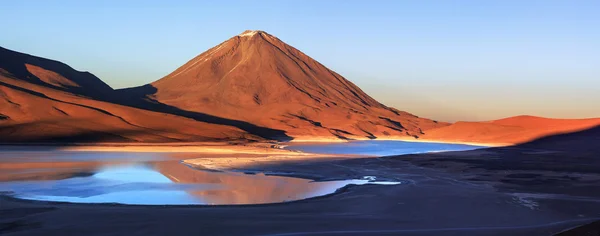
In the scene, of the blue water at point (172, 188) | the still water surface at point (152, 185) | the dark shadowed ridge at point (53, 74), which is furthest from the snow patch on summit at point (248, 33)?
the blue water at point (172, 188)

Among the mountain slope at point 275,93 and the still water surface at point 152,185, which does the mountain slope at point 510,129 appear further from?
the still water surface at point 152,185

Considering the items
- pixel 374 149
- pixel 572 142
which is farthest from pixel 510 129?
pixel 374 149

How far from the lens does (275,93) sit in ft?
420

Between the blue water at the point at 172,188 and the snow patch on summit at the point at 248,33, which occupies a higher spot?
the snow patch on summit at the point at 248,33

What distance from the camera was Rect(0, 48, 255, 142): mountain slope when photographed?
59062 mm

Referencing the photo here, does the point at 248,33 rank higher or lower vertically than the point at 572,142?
higher

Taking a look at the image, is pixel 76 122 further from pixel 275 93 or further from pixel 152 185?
pixel 275 93

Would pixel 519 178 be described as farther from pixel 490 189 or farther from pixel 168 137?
pixel 168 137

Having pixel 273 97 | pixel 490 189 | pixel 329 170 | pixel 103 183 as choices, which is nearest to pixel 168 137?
pixel 329 170

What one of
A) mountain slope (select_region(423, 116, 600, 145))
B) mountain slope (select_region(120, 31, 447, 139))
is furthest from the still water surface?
mountain slope (select_region(120, 31, 447, 139))

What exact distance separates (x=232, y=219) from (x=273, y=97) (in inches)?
4441

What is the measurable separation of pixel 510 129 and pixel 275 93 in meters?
61.0

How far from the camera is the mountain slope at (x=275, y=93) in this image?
10900 cm

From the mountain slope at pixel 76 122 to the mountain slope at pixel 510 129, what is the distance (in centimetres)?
2802
